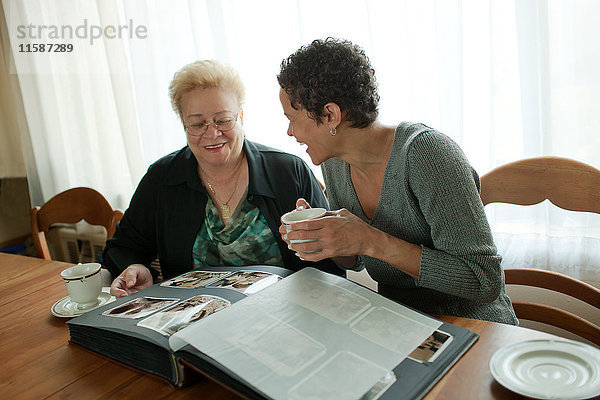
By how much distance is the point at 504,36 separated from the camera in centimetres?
147

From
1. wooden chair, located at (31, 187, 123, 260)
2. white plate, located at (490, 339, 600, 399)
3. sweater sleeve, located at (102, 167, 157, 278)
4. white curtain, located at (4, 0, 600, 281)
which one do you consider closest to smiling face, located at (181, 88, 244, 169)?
sweater sleeve, located at (102, 167, 157, 278)

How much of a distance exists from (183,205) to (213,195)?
96 mm

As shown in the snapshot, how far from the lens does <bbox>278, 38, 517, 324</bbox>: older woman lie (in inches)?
38.4

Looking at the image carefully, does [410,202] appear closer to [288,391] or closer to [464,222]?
[464,222]

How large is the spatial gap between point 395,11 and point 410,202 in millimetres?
861

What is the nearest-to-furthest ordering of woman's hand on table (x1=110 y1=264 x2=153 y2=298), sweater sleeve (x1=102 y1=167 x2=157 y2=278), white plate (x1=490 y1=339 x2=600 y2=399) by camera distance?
white plate (x1=490 y1=339 x2=600 y2=399)
woman's hand on table (x1=110 y1=264 x2=153 y2=298)
sweater sleeve (x1=102 y1=167 x2=157 y2=278)

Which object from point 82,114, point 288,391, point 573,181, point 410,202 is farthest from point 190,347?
point 82,114

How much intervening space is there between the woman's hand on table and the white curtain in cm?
86

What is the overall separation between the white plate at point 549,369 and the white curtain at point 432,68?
917mm

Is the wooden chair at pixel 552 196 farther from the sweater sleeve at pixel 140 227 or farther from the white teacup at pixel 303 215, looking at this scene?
the sweater sleeve at pixel 140 227

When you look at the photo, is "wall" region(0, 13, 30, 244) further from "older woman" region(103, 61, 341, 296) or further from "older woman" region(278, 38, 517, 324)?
"older woman" region(278, 38, 517, 324)

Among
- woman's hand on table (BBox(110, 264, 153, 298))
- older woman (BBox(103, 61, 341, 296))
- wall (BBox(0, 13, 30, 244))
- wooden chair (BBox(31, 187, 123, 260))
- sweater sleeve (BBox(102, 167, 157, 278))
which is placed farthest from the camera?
wall (BBox(0, 13, 30, 244))

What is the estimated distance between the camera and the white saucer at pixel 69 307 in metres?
1.10

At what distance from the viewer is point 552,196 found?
124 centimetres
